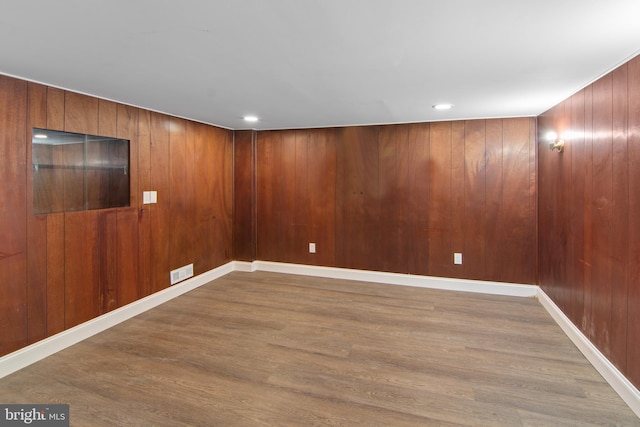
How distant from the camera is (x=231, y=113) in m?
3.70

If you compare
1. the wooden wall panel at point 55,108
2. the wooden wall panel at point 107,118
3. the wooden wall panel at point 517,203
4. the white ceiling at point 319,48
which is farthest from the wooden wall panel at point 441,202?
the wooden wall panel at point 55,108

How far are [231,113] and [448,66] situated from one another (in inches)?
93.5

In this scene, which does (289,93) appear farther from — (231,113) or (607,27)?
(607,27)

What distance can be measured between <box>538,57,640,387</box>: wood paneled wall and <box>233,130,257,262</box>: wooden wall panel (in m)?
3.66

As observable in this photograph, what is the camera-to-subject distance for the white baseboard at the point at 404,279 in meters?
3.95

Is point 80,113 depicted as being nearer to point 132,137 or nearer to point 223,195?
point 132,137

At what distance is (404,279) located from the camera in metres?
4.34

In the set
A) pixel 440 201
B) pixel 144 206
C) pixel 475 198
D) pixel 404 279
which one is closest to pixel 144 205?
pixel 144 206

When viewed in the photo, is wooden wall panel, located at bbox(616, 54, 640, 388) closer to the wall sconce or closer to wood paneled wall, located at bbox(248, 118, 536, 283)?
the wall sconce

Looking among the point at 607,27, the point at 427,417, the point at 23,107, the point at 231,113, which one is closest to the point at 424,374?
the point at 427,417

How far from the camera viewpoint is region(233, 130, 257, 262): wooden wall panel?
4.88 metres

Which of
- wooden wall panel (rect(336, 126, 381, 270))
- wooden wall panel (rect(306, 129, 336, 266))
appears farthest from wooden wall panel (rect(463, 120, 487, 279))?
wooden wall panel (rect(306, 129, 336, 266))

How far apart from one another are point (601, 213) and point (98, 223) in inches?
158

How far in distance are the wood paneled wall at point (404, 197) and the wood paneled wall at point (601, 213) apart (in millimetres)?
580
